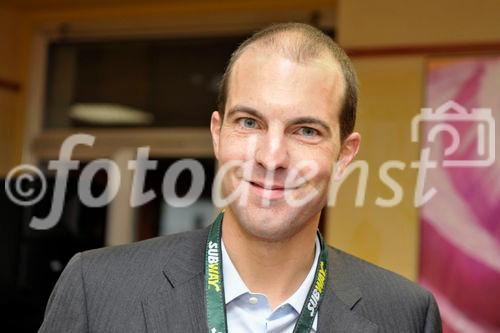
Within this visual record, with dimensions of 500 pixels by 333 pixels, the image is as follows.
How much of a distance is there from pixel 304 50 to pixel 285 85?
0.10m

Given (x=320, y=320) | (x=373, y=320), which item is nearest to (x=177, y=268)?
(x=320, y=320)

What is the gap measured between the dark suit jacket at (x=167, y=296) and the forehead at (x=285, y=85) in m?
0.33

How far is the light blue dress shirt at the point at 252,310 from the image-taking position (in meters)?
1.69

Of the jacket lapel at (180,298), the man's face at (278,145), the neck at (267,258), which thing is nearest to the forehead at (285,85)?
the man's face at (278,145)

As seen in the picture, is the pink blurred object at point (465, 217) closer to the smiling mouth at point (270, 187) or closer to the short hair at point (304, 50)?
the short hair at point (304, 50)

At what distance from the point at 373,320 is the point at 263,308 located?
259mm

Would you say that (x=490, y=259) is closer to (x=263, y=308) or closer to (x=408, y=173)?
(x=408, y=173)

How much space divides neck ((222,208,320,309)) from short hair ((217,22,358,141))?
235 mm

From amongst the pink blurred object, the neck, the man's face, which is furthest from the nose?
the pink blurred object

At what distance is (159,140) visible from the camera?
5008 mm
